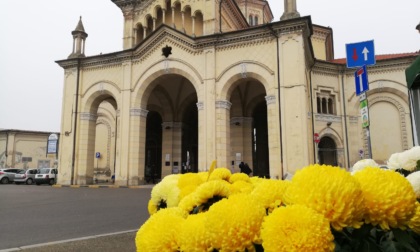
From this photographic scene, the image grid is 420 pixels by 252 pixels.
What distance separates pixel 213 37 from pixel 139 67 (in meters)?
5.52

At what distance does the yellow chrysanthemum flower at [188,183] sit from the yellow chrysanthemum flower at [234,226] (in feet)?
2.05

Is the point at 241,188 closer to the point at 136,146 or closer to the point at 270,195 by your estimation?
the point at 270,195

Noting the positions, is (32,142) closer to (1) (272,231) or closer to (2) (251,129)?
(2) (251,129)

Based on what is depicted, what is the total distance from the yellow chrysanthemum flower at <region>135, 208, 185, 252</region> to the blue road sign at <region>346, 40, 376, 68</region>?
A: 749cm

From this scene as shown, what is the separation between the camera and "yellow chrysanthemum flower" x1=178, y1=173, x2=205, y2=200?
1.52 metres

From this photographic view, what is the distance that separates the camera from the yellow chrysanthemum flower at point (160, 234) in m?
0.96

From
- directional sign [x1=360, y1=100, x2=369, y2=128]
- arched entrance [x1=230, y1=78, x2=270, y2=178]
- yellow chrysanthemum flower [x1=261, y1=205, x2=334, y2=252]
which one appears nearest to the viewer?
yellow chrysanthemum flower [x1=261, y1=205, x2=334, y2=252]

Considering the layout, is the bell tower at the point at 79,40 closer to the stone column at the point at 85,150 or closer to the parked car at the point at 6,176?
the stone column at the point at 85,150

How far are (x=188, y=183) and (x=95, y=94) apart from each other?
21.9 meters

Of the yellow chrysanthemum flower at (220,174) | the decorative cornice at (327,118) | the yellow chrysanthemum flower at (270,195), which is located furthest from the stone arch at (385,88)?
the yellow chrysanthemum flower at (270,195)

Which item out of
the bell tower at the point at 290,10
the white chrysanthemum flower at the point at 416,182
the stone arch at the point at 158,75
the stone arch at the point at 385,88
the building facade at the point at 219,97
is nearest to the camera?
the white chrysanthemum flower at the point at 416,182

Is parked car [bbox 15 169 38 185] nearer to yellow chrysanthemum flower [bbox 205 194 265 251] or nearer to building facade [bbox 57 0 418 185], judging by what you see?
building facade [bbox 57 0 418 185]

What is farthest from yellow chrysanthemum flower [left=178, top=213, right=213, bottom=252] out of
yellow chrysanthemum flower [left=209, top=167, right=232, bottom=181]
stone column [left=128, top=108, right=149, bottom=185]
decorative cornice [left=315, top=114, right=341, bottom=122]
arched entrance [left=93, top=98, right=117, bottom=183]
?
arched entrance [left=93, top=98, right=117, bottom=183]

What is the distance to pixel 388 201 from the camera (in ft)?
2.85
